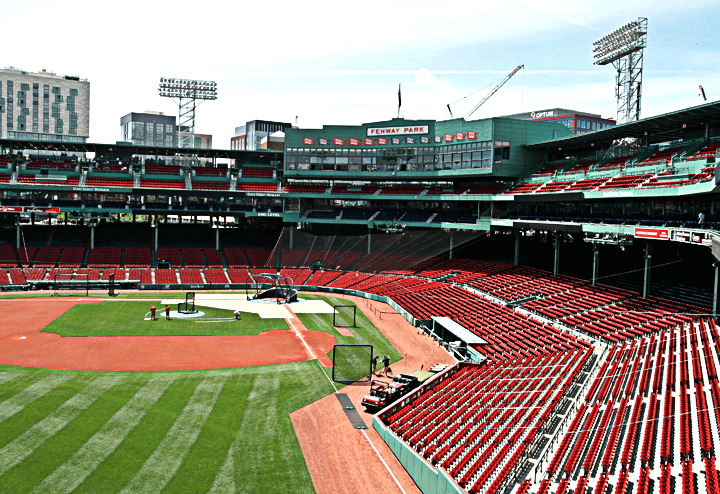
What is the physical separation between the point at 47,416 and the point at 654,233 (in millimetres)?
33743

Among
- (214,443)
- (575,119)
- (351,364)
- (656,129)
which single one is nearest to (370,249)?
(656,129)

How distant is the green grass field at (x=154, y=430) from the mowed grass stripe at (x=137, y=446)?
0.04 meters

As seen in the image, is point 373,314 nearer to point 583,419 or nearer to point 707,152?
point 707,152

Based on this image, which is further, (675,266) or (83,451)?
(675,266)

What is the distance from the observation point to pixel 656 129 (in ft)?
151

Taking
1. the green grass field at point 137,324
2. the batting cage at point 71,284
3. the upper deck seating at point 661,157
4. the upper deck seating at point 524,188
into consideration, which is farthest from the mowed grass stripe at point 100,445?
the upper deck seating at point 524,188

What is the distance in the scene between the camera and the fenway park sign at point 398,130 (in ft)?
225

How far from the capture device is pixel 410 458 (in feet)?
63.2

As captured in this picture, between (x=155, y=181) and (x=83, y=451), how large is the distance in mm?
56856

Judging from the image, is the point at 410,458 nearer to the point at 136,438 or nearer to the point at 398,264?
the point at 136,438

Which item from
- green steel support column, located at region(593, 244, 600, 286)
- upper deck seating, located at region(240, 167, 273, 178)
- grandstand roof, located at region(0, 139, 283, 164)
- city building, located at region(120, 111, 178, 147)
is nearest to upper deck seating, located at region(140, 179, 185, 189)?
grandstand roof, located at region(0, 139, 283, 164)

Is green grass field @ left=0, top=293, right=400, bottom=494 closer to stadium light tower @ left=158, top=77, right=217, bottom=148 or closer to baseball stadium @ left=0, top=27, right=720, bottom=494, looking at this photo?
baseball stadium @ left=0, top=27, right=720, bottom=494

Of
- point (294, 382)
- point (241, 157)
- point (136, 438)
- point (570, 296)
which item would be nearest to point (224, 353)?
point (294, 382)

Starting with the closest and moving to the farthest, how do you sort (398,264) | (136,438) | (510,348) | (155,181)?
(136,438) → (510,348) → (398,264) → (155,181)
